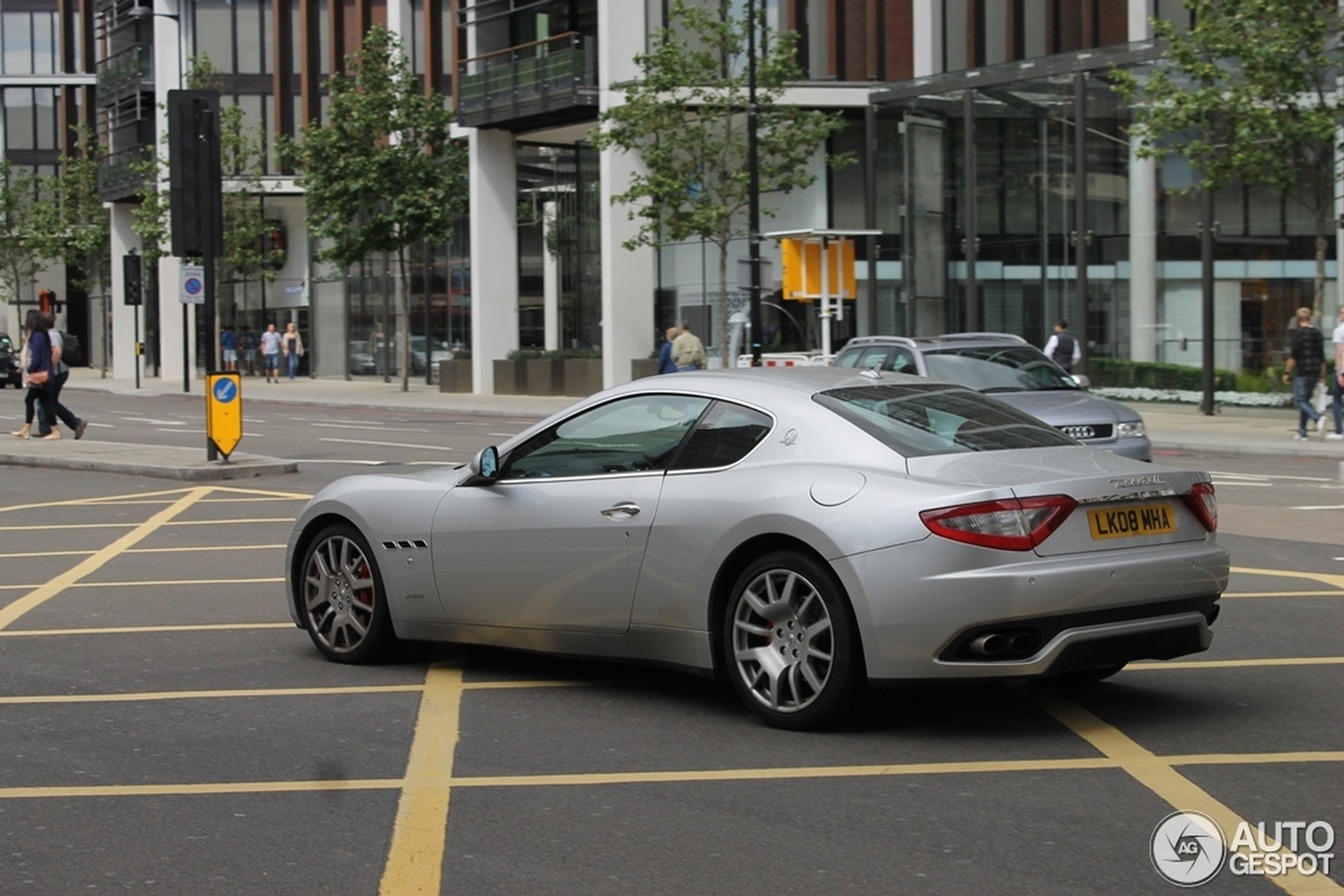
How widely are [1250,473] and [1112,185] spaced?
49.3 feet

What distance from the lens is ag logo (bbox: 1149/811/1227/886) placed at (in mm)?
4742

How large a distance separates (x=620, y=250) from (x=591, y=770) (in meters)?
35.5

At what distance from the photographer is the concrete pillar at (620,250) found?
40750 mm

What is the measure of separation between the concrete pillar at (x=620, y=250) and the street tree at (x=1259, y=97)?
1599 centimetres

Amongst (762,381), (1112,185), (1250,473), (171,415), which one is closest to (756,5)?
(1112,185)

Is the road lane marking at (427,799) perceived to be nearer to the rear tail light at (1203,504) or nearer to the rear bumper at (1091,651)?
the rear bumper at (1091,651)

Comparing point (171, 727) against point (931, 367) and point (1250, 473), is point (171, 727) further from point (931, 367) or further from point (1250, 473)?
point (1250, 473)

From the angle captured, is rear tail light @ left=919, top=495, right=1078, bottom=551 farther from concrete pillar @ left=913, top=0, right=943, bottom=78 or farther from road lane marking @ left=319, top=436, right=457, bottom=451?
concrete pillar @ left=913, top=0, right=943, bottom=78

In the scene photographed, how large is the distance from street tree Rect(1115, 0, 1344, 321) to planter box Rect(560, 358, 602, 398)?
18001 millimetres

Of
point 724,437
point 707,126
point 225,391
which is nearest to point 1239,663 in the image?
point 724,437

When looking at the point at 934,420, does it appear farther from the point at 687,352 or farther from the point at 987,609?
the point at 687,352

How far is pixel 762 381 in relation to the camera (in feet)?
23.9

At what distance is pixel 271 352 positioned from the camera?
188 ft

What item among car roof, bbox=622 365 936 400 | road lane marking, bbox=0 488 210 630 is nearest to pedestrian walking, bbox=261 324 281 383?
road lane marking, bbox=0 488 210 630
